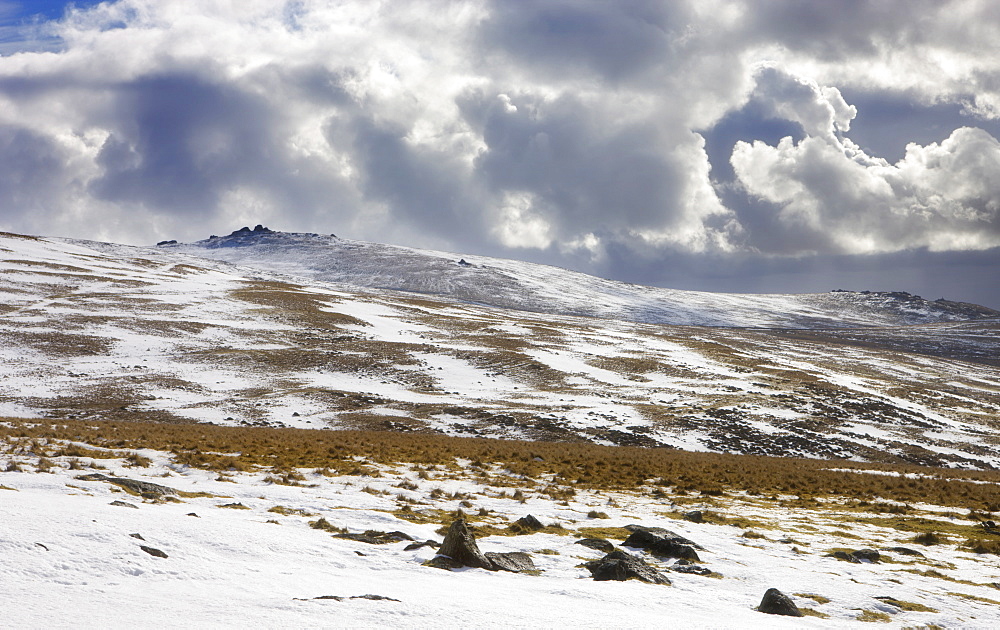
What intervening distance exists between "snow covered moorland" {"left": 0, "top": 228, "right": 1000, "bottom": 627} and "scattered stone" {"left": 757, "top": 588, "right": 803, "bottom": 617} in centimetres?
27

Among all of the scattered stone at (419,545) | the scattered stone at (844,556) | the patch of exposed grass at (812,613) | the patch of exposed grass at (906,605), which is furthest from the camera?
the scattered stone at (844,556)

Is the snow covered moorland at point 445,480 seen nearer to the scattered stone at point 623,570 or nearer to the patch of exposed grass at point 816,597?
the patch of exposed grass at point 816,597

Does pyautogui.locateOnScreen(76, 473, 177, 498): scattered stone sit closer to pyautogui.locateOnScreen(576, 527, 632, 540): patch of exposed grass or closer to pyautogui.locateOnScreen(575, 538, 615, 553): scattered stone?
pyautogui.locateOnScreen(575, 538, 615, 553): scattered stone

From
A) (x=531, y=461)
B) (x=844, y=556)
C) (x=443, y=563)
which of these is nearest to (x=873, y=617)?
(x=844, y=556)

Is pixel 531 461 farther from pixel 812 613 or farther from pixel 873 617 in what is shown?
pixel 873 617

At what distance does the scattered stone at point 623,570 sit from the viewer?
10.2 meters

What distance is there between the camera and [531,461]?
89.0 feet

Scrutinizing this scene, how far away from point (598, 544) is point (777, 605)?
4198 mm

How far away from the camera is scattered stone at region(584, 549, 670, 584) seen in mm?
10219

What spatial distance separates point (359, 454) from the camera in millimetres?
24906

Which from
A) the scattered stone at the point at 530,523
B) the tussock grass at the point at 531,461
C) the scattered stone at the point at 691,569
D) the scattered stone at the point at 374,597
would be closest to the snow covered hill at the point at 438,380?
the tussock grass at the point at 531,461

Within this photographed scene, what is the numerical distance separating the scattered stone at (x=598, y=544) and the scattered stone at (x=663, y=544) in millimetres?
586

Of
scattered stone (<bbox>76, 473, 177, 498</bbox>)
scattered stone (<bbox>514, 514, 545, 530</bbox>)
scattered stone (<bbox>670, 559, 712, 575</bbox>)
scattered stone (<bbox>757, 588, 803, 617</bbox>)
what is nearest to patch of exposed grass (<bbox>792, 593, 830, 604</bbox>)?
scattered stone (<bbox>757, 588, 803, 617</bbox>)

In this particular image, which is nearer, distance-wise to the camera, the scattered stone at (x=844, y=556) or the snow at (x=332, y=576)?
the snow at (x=332, y=576)
